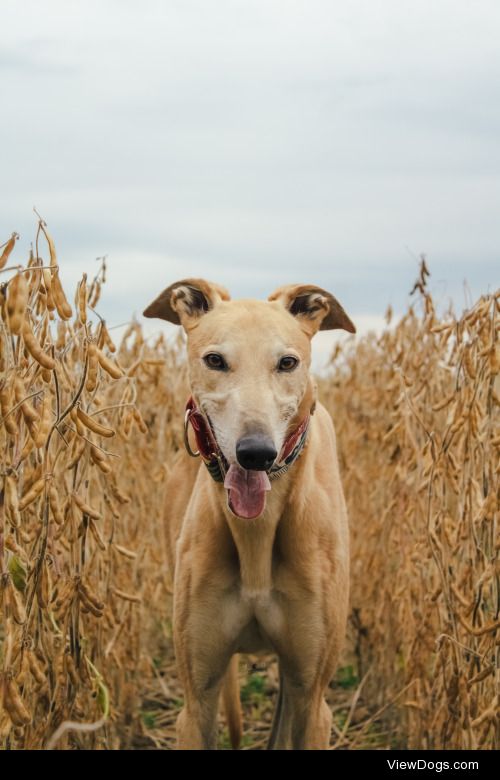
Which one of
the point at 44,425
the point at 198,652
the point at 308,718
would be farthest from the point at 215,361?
the point at 308,718

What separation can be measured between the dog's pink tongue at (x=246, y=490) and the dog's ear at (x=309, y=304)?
2.34 feet

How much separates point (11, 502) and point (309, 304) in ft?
5.33

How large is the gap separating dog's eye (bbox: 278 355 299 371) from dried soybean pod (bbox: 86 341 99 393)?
27.8 inches

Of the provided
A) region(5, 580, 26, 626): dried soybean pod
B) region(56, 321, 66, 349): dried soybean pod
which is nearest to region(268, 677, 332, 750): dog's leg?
region(5, 580, 26, 626): dried soybean pod

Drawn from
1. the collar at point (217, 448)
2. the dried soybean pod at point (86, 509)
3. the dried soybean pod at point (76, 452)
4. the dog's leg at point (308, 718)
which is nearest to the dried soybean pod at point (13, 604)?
the dried soybean pod at point (86, 509)

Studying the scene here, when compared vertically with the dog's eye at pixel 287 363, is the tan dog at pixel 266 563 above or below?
below

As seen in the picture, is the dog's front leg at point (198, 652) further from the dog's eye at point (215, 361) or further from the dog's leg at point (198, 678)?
the dog's eye at point (215, 361)

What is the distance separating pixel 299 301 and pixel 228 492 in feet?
2.98

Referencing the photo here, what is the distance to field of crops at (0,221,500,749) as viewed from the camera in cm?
263

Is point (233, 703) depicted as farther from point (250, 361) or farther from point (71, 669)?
point (250, 361)

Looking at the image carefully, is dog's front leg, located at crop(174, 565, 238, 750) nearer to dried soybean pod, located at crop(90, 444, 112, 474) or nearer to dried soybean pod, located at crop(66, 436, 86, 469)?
dried soybean pod, located at crop(66, 436, 86, 469)

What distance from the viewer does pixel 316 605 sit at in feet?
11.6

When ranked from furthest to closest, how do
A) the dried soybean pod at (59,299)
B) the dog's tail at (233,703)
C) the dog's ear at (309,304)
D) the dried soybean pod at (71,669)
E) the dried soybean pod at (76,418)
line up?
the dog's tail at (233,703)
the dog's ear at (309,304)
the dried soybean pod at (71,669)
the dried soybean pod at (76,418)
the dried soybean pod at (59,299)

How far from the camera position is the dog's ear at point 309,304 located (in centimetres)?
361
